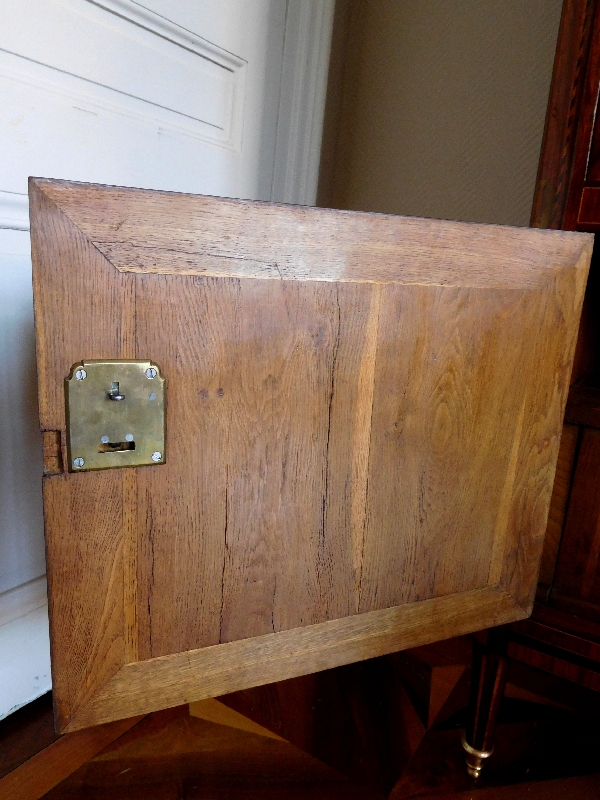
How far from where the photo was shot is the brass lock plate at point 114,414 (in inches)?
16.9

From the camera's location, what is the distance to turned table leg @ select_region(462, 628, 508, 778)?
0.79m

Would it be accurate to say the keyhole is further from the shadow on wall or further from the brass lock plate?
the shadow on wall

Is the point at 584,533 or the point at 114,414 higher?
the point at 114,414

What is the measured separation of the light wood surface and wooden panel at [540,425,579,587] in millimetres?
47

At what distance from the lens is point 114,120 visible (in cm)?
81

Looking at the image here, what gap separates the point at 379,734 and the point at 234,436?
71 centimetres

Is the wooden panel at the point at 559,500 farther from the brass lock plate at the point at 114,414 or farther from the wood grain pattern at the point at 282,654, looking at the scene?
the brass lock plate at the point at 114,414

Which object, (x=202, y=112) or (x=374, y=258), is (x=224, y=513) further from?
(x=202, y=112)

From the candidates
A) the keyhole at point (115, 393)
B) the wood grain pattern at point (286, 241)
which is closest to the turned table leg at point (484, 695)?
the wood grain pattern at point (286, 241)

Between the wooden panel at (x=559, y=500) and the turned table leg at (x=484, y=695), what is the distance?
11cm

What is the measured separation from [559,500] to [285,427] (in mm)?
402

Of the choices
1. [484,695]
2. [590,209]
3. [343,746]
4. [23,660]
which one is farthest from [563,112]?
[23,660]

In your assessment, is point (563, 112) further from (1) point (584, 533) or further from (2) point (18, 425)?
(2) point (18, 425)

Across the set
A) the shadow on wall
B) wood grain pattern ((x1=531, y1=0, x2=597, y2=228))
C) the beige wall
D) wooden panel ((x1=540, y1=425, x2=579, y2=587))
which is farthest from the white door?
wooden panel ((x1=540, y1=425, x2=579, y2=587))
